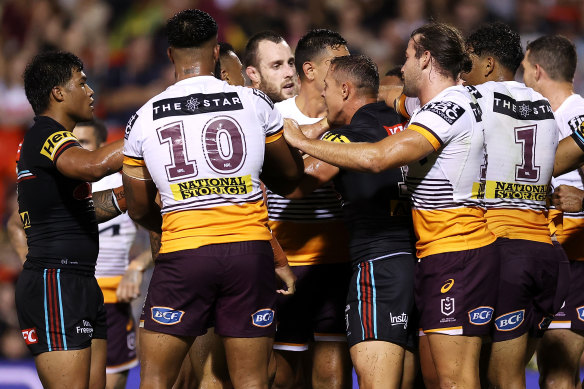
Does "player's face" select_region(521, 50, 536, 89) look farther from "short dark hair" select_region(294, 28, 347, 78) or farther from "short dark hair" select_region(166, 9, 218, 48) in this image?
"short dark hair" select_region(166, 9, 218, 48)

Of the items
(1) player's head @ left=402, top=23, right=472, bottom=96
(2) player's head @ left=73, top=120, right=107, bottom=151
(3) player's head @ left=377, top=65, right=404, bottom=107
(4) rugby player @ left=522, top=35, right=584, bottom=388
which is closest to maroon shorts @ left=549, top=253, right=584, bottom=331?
(4) rugby player @ left=522, top=35, right=584, bottom=388

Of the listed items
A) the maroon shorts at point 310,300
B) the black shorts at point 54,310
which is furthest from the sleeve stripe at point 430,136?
the black shorts at point 54,310

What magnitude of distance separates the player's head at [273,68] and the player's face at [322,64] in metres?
0.66

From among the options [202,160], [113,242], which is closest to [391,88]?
[202,160]

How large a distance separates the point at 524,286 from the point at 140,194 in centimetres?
243

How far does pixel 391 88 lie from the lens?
628cm

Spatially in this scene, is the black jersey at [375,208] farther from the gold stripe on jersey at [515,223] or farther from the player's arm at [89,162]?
the player's arm at [89,162]

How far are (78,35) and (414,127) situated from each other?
9760mm

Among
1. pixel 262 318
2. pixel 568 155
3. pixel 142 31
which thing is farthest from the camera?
pixel 142 31

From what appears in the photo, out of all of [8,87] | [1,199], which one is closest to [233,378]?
[1,199]

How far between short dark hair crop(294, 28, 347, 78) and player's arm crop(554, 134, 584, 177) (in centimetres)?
188

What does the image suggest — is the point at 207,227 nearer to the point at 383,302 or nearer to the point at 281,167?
the point at 281,167

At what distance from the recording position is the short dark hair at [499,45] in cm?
545

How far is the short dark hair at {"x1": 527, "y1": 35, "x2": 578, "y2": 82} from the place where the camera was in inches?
243
